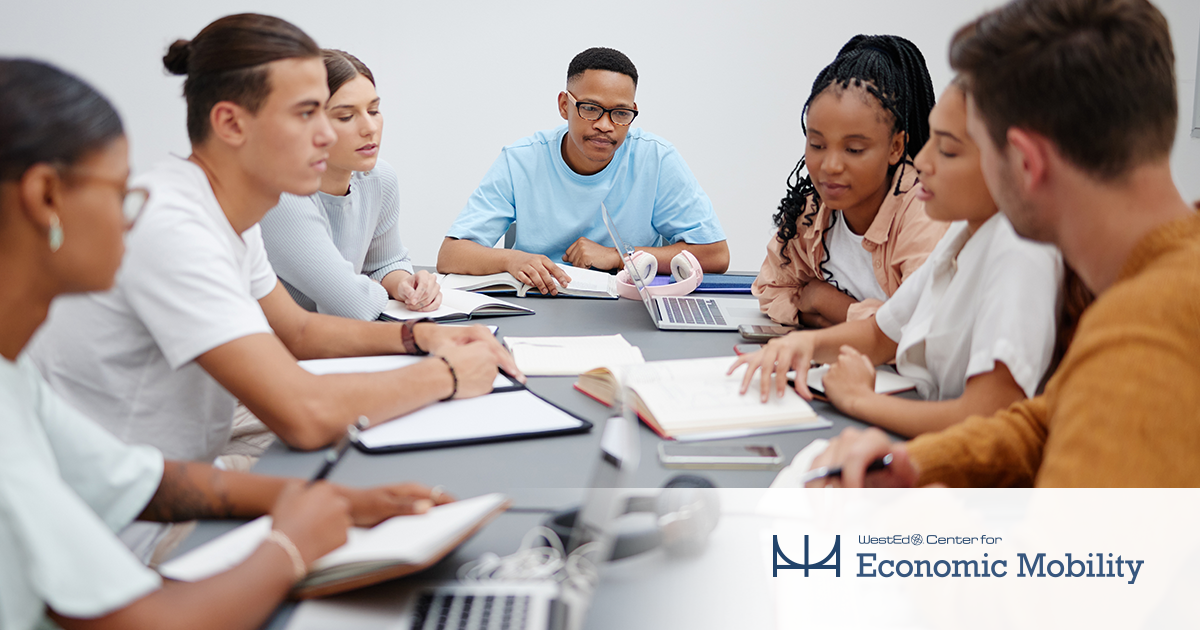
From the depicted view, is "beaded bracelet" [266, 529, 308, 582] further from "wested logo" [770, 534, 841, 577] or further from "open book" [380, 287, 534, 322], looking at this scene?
"open book" [380, 287, 534, 322]

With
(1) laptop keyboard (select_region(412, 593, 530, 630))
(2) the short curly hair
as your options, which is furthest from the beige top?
(1) laptop keyboard (select_region(412, 593, 530, 630))

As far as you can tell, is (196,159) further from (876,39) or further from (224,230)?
(876,39)

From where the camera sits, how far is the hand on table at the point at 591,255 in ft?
8.41

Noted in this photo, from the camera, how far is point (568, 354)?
5.35 feet

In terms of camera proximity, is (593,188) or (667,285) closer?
(667,285)

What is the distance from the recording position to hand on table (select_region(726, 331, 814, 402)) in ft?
4.36

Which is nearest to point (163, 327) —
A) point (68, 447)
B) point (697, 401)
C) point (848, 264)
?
point (68, 447)

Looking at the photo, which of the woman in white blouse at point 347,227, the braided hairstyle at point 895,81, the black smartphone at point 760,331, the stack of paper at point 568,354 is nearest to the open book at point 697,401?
the stack of paper at point 568,354

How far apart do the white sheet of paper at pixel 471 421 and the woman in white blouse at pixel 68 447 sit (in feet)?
0.92

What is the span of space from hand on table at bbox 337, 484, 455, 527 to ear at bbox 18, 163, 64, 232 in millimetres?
410

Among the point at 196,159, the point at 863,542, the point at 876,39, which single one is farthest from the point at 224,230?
the point at 876,39

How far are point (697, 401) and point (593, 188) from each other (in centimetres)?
164

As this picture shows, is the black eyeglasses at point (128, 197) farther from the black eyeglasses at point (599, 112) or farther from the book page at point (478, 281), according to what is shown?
the black eyeglasses at point (599, 112)

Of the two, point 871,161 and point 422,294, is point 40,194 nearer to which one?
point 422,294
